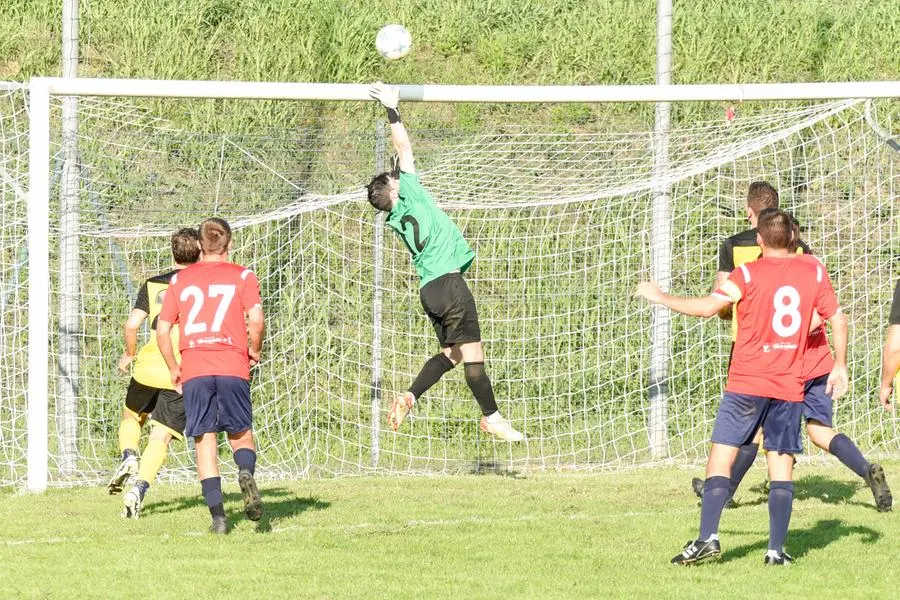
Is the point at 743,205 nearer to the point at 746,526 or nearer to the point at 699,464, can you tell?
the point at 699,464

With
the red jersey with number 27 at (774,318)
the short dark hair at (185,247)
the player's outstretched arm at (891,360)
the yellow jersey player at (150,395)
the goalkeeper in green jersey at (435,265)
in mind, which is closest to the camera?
the red jersey with number 27 at (774,318)

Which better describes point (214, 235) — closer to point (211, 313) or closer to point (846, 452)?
point (211, 313)

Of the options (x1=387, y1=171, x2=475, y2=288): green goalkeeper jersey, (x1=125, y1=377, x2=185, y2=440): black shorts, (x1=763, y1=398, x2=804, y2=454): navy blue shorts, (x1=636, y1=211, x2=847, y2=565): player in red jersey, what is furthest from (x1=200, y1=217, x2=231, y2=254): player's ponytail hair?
(x1=763, y1=398, x2=804, y2=454): navy blue shorts

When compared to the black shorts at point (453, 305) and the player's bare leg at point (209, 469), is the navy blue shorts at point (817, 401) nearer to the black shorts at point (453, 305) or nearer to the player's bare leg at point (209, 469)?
the black shorts at point (453, 305)

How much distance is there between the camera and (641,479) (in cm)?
1049

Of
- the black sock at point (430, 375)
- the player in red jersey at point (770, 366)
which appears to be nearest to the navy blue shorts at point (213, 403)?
the black sock at point (430, 375)

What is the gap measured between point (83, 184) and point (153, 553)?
241 inches

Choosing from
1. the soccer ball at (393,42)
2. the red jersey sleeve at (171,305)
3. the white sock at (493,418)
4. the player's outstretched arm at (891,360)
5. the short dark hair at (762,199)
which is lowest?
the white sock at (493,418)

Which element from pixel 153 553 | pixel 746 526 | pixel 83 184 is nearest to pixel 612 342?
pixel 746 526

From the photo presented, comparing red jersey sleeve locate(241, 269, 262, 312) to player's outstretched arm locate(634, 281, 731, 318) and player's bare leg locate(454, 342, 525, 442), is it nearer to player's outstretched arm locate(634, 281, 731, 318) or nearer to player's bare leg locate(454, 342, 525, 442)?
player's bare leg locate(454, 342, 525, 442)

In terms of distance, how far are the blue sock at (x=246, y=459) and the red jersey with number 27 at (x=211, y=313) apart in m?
0.45

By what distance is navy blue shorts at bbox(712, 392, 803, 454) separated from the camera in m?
6.78

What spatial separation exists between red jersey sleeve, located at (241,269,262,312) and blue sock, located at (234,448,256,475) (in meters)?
0.85

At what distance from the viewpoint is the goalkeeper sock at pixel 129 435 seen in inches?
360
